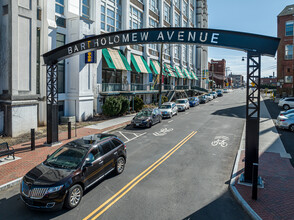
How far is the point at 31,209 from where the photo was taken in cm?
619

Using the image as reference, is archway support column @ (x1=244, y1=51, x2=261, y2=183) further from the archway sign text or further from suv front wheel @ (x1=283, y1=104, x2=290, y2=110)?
suv front wheel @ (x1=283, y1=104, x2=290, y2=110)

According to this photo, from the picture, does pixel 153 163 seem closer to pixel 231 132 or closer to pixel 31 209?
pixel 31 209

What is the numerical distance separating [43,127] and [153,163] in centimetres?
1121

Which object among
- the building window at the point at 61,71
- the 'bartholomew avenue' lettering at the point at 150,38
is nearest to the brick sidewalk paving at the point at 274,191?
the 'bartholomew avenue' lettering at the point at 150,38

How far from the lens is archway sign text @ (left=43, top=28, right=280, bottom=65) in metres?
7.94

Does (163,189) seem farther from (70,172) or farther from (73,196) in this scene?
(70,172)

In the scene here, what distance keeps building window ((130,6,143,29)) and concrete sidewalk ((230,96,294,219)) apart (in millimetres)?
25101

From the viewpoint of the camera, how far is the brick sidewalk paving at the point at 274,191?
6.25 meters

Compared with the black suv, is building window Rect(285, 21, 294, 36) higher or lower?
higher

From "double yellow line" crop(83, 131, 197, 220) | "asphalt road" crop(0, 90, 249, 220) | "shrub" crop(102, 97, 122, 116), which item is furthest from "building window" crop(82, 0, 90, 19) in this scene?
"double yellow line" crop(83, 131, 197, 220)

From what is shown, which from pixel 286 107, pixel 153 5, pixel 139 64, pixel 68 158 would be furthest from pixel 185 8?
pixel 68 158

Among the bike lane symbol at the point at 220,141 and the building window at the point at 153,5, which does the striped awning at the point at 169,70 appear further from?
the bike lane symbol at the point at 220,141

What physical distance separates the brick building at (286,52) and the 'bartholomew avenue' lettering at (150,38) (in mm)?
45917

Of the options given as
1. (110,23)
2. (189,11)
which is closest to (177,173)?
(110,23)
